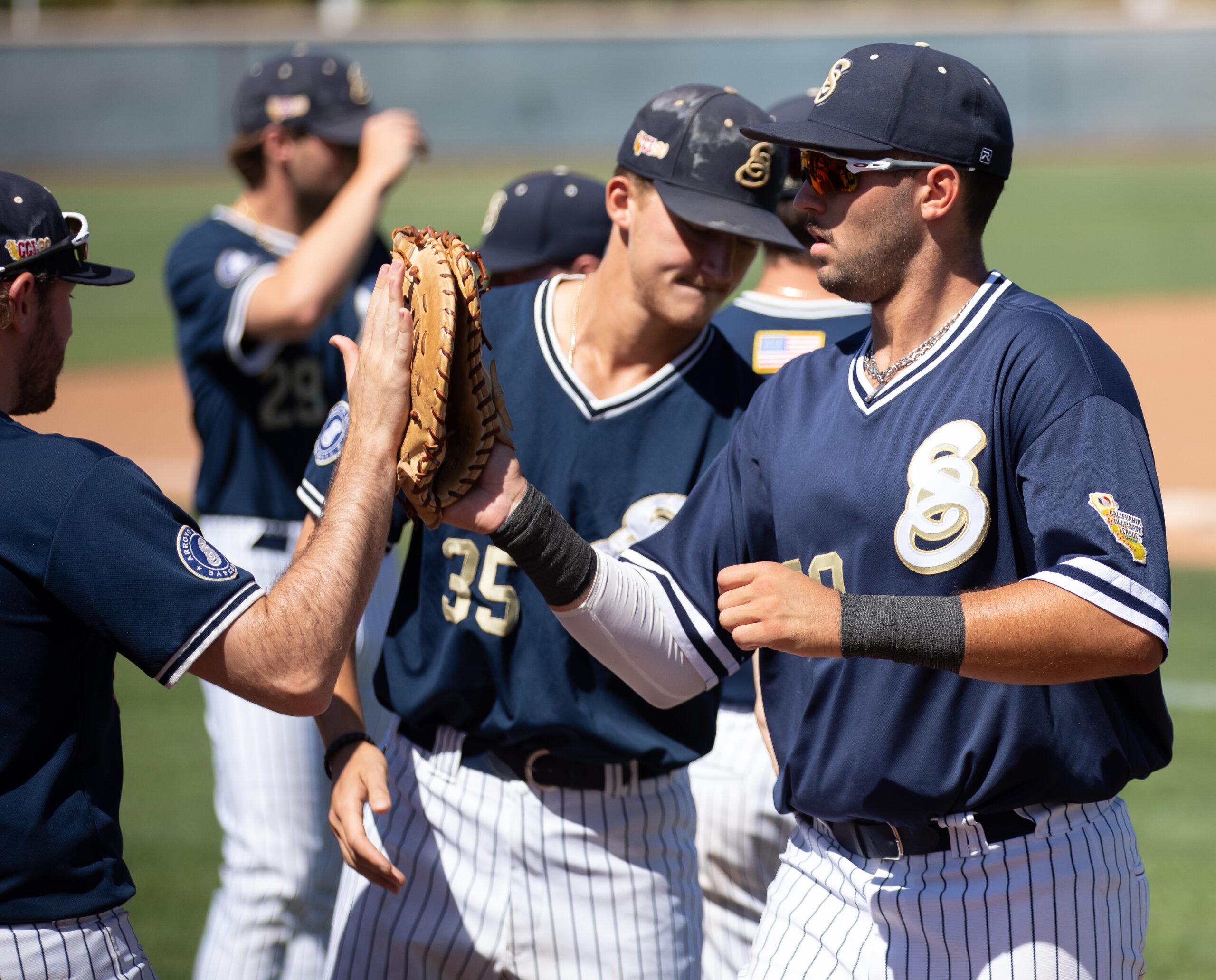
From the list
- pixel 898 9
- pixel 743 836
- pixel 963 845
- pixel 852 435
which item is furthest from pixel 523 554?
pixel 898 9

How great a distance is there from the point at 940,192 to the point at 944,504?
1.90 feet

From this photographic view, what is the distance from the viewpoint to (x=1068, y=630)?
211cm

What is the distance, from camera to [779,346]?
12.0 ft

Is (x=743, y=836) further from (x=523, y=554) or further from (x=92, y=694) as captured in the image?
(x=92, y=694)

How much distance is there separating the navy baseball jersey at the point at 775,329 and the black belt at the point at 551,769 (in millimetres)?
669

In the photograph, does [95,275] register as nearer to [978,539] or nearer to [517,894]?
[517,894]

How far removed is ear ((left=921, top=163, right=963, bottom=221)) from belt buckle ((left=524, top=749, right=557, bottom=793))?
4.45 feet

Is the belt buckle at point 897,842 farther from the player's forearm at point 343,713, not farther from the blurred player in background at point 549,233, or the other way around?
the blurred player in background at point 549,233

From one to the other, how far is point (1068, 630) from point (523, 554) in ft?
3.14

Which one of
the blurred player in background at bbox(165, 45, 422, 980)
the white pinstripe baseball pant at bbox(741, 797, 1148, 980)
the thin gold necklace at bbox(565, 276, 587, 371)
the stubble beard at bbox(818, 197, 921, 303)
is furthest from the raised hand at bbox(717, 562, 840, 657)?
the blurred player in background at bbox(165, 45, 422, 980)

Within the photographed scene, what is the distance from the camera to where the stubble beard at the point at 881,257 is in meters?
2.52

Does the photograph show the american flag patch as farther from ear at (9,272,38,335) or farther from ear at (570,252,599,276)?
ear at (9,272,38,335)

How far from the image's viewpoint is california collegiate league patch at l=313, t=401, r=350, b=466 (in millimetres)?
2969

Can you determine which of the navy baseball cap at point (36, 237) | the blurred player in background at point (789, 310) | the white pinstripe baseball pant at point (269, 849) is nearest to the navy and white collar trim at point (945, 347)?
the blurred player in background at point (789, 310)
